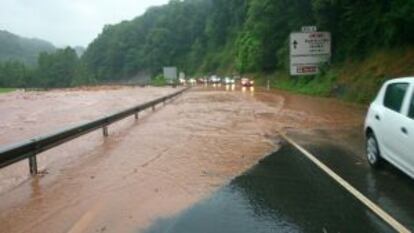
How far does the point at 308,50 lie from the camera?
46.9 metres

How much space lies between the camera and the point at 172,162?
12555 mm

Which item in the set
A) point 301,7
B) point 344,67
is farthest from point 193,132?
point 301,7

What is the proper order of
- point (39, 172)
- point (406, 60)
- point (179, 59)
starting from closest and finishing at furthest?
1. point (39, 172)
2. point (406, 60)
3. point (179, 59)

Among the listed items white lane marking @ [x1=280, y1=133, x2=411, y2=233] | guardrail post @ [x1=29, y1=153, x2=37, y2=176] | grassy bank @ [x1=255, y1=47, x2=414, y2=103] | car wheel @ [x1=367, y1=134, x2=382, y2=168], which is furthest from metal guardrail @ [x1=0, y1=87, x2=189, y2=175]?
grassy bank @ [x1=255, y1=47, x2=414, y2=103]

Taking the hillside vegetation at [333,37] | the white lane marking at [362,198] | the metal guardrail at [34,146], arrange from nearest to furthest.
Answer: the white lane marking at [362,198] < the metal guardrail at [34,146] < the hillside vegetation at [333,37]

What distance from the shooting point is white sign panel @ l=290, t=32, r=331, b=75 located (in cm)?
4591

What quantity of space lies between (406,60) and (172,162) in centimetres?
2186

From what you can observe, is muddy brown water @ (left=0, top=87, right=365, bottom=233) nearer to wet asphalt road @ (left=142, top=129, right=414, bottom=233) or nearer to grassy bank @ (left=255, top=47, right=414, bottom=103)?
wet asphalt road @ (left=142, top=129, right=414, bottom=233)

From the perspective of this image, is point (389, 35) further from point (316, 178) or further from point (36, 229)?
point (36, 229)

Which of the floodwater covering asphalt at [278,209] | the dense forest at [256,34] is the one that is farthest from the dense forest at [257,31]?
the floodwater covering asphalt at [278,209]

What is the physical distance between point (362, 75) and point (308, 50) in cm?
1183

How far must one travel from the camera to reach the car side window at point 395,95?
10086mm

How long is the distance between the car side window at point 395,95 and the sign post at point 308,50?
35.2 metres

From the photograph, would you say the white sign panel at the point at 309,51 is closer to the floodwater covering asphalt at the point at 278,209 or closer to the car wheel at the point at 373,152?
the car wheel at the point at 373,152
